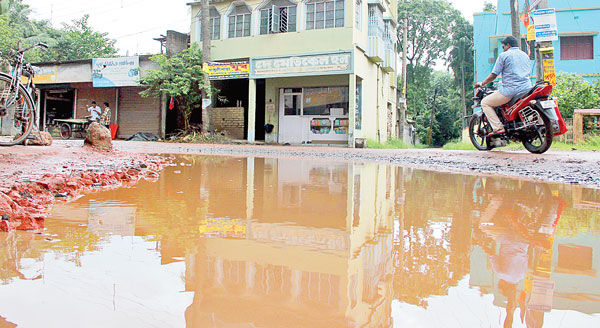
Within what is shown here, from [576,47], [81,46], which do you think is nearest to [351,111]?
[576,47]

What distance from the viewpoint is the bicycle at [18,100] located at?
529 centimetres

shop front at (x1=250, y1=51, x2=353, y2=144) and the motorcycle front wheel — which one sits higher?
shop front at (x1=250, y1=51, x2=353, y2=144)

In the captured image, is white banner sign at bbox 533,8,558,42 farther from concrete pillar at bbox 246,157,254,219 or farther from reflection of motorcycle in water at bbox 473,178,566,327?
concrete pillar at bbox 246,157,254,219

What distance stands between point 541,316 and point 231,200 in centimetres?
227

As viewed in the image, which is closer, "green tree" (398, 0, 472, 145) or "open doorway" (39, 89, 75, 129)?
"open doorway" (39, 89, 75, 129)

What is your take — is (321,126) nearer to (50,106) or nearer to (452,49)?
(50,106)

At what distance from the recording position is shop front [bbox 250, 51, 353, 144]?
16.0m

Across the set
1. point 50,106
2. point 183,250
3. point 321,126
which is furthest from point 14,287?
point 50,106

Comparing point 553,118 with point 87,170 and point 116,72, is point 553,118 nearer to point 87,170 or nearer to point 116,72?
point 87,170

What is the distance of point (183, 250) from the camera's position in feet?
5.92

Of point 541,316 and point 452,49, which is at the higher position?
point 452,49

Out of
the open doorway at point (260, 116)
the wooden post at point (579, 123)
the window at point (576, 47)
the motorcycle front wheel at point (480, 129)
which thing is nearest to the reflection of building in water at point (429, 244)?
the motorcycle front wheel at point (480, 129)

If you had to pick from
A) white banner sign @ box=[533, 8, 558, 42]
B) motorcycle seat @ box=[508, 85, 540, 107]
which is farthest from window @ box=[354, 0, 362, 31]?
motorcycle seat @ box=[508, 85, 540, 107]

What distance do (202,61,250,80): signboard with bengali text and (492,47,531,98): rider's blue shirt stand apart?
37.5ft
